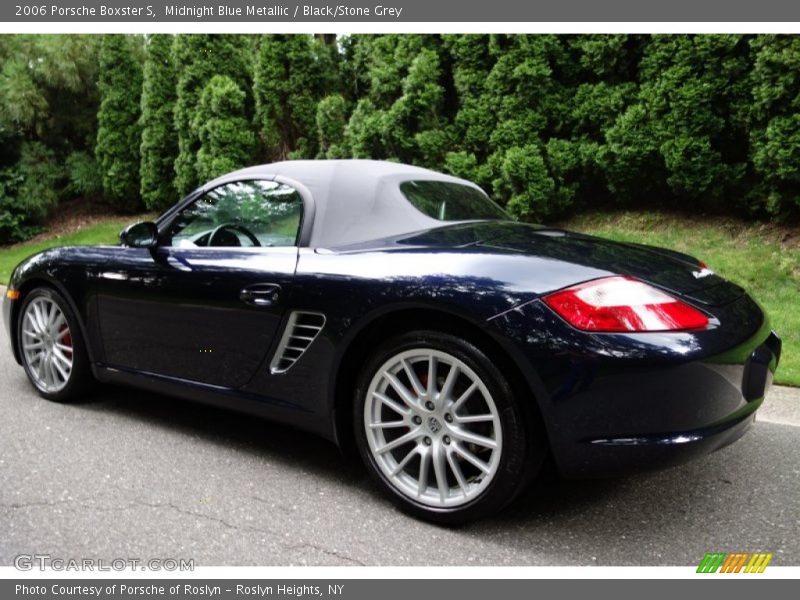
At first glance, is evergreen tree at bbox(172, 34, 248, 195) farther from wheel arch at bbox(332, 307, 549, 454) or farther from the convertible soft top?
wheel arch at bbox(332, 307, 549, 454)

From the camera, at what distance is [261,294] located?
293 cm

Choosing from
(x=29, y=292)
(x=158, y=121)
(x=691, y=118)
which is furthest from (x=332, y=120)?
(x=29, y=292)

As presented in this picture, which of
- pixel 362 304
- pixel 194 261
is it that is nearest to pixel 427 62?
pixel 194 261

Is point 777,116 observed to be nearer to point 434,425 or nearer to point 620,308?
point 620,308

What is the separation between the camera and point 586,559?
2.34 metres

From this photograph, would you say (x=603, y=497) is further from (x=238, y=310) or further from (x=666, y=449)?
(x=238, y=310)

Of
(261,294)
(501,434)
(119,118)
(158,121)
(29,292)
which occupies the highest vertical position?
(261,294)

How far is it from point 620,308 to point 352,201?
1320 mm

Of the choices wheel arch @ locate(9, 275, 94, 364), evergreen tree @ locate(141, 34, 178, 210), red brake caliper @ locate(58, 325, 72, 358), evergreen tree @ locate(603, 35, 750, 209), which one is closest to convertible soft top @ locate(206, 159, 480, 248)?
wheel arch @ locate(9, 275, 94, 364)

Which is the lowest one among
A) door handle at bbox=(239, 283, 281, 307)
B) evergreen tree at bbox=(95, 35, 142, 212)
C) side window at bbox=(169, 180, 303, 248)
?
evergreen tree at bbox=(95, 35, 142, 212)

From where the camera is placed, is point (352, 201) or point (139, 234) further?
point (139, 234)

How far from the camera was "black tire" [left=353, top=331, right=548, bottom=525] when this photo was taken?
234 centimetres

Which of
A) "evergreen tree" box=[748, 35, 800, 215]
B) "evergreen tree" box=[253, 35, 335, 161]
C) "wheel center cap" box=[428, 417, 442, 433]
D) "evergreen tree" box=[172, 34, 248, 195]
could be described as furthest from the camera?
"evergreen tree" box=[172, 34, 248, 195]

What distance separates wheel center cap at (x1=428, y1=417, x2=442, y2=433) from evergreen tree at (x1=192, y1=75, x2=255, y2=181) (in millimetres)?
9918
